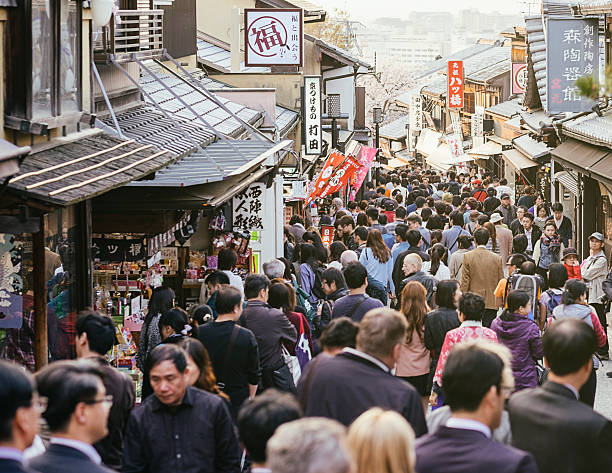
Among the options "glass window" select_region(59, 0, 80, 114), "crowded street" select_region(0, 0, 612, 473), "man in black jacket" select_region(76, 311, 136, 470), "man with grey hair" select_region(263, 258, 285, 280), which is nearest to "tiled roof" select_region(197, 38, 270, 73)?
"crowded street" select_region(0, 0, 612, 473)

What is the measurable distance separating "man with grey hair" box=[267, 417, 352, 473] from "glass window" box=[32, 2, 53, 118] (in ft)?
18.6

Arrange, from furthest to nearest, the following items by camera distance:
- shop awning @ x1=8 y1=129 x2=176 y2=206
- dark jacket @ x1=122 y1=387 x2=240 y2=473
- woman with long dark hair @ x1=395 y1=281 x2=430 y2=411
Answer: woman with long dark hair @ x1=395 y1=281 x2=430 y2=411
shop awning @ x1=8 y1=129 x2=176 y2=206
dark jacket @ x1=122 y1=387 x2=240 y2=473

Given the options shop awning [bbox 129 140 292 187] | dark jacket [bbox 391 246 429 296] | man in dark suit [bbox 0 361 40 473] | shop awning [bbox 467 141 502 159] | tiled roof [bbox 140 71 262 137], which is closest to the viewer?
man in dark suit [bbox 0 361 40 473]

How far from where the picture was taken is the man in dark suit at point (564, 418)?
5.09 metres

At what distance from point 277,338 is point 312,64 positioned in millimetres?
27884

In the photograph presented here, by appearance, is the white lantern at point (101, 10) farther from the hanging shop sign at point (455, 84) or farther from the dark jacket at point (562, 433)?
the hanging shop sign at point (455, 84)

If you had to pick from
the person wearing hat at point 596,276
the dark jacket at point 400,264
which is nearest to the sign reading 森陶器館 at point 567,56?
the person wearing hat at point 596,276

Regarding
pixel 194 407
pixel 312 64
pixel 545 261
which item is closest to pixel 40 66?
pixel 194 407

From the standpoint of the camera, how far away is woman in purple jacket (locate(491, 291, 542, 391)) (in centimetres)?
928

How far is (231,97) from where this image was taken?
73.0 feet

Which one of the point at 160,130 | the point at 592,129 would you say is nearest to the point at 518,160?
the point at 592,129

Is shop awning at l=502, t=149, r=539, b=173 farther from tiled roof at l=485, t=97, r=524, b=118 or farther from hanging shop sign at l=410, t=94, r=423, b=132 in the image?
hanging shop sign at l=410, t=94, r=423, b=132

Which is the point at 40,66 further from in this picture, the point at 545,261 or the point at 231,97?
the point at 231,97

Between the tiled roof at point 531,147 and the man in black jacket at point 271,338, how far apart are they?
67.4ft
